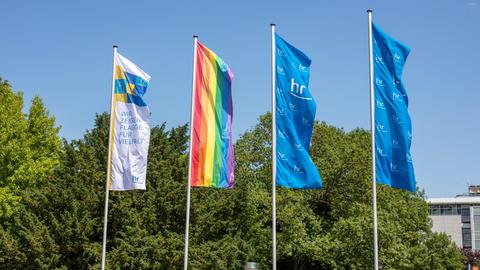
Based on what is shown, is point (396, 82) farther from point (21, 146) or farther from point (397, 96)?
point (21, 146)

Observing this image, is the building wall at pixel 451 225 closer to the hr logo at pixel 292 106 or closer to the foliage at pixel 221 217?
the foliage at pixel 221 217

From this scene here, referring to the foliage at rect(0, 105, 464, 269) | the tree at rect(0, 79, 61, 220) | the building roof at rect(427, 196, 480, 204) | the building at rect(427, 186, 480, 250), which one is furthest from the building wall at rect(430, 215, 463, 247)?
the tree at rect(0, 79, 61, 220)

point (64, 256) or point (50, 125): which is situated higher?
point (50, 125)

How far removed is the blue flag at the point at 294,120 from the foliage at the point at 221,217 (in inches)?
574

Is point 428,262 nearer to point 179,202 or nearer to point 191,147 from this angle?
point 179,202

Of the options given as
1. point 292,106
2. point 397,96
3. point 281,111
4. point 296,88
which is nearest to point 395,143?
point 397,96

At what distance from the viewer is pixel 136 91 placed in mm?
21250

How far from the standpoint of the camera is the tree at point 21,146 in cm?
3812

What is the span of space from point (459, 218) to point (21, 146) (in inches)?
3817

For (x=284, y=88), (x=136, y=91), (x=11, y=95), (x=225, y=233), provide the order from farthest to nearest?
(x=11, y=95) → (x=225, y=233) → (x=136, y=91) → (x=284, y=88)

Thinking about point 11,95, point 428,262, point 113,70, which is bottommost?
point 428,262

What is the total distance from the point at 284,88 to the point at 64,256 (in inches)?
737

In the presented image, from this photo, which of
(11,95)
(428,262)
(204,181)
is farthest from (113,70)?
(428,262)

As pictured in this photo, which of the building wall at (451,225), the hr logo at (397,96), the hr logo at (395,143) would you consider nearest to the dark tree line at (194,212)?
the hr logo at (395,143)
